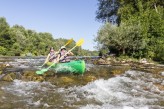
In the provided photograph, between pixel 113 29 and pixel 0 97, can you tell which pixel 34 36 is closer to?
pixel 113 29

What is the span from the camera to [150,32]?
37.8m

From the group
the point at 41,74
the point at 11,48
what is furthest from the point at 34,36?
the point at 41,74

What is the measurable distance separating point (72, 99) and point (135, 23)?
1102 inches

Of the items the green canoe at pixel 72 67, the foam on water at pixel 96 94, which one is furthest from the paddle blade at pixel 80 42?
the foam on water at pixel 96 94

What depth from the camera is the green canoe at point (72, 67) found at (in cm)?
1912

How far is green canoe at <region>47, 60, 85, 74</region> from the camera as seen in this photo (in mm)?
19125

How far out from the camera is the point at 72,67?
19.4 metres

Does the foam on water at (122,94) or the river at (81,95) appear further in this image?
the foam on water at (122,94)

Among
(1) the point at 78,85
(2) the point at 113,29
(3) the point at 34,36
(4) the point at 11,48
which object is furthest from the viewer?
(3) the point at 34,36

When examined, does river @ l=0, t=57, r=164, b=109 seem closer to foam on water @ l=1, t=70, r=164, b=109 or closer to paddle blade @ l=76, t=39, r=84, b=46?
foam on water @ l=1, t=70, r=164, b=109

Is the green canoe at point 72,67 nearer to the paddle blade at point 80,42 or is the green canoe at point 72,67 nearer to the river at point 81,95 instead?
the river at point 81,95

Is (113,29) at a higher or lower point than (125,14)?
lower

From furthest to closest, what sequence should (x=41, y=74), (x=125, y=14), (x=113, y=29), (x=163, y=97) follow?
(x=125, y=14) → (x=113, y=29) → (x=41, y=74) → (x=163, y=97)

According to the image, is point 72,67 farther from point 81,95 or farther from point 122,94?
point 122,94
